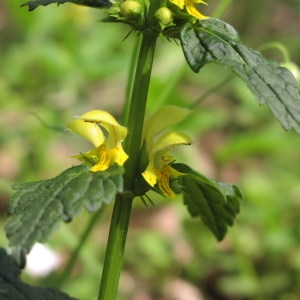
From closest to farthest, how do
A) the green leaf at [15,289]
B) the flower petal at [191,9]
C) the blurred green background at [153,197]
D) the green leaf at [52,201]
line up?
the green leaf at [52,201] → the flower petal at [191,9] → the green leaf at [15,289] → the blurred green background at [153,197]

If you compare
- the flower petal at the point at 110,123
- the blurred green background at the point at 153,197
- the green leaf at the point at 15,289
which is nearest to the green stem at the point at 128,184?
the flower petal at the point at 110,123

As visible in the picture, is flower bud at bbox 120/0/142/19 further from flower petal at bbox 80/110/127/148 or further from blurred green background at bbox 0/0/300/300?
blurred green background at bbox 0/0/300/300

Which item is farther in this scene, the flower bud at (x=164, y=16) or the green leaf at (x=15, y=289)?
the green leaf at (x=15, y=289)

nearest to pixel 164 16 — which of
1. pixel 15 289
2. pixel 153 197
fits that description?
pixel 15 289

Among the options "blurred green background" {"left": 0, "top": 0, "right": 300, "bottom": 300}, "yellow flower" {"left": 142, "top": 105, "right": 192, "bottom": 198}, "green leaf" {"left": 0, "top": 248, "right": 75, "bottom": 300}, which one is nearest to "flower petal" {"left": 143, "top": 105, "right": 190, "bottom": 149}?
"yellow flower" {"left": 142, "top": 105, "right": 192, "bottom": 198}

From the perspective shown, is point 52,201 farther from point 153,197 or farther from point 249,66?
point 153,197

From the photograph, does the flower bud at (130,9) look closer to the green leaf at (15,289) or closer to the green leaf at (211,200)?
the green leaf at (211,200)
